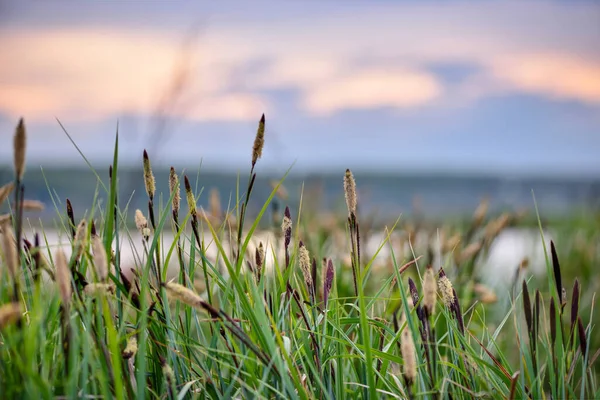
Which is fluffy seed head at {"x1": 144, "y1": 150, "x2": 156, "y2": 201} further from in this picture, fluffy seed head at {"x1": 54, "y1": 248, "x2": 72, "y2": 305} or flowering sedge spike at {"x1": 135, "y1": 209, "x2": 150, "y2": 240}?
fluffy seed head at {"x1": 54, "y1": 248, "x2": 72, "y2": 305}

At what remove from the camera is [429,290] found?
1.10 metres

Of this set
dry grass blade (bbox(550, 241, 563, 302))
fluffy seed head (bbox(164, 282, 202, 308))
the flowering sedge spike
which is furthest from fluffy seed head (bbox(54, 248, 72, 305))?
dry grass blade (bbox(550, 241, 563, 302))

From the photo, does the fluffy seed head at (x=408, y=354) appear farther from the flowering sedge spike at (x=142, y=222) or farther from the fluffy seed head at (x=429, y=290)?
the flowering sedge spike at (x=142, y=222)

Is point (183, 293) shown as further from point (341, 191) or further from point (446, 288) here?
point (341, 191)

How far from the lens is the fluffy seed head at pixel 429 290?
1089mm

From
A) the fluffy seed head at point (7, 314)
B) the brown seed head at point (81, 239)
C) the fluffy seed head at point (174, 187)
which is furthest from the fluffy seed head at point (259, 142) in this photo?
the fluffy seed head at point (7, 314)

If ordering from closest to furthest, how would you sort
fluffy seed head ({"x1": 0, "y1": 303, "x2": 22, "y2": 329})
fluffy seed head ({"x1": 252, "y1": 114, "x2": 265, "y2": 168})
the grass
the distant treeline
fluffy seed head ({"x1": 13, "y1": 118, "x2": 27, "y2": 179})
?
fluffy seed head ({"x1": 0, "y1": 303, "x2": 22, "y2": 329}) < fluffy seed head ({"x1": 13, "y1": 118, "x2": 27, "y2": 179}) < the grass < fluffy seed head ({"x1": 252, "y1": 114, "x2": 265, "y2": 168}) < the distant treeline

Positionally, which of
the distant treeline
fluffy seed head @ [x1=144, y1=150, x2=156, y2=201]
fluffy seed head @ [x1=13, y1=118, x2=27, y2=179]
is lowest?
the distant treeline

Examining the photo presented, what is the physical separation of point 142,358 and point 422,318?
548 mm

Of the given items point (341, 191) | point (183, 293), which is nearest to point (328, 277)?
point (183, 293)

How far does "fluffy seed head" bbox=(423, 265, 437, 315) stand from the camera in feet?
3.57

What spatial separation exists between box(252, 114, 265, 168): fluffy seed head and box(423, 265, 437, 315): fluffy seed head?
18.3 inches

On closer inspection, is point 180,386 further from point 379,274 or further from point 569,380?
point 379,274

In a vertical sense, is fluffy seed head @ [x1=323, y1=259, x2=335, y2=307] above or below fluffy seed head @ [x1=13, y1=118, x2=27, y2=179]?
below
